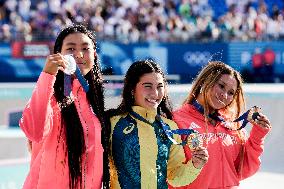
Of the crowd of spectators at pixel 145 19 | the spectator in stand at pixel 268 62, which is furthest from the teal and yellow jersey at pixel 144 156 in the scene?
the crowd of spectators at pixel 145 19

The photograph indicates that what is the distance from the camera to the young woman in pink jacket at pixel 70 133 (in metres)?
2.86

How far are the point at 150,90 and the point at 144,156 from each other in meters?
0.34

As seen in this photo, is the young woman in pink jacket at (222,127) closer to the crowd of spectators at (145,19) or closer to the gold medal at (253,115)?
the gold medal at (253,115)

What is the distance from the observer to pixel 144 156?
10.4ft

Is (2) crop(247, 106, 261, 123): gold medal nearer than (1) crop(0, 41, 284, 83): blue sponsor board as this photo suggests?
Yes

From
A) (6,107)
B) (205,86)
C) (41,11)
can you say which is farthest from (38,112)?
(41,11)

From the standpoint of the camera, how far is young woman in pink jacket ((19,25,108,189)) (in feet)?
9.37

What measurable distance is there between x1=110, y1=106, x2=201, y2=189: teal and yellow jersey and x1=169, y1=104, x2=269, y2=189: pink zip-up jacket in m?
0.28

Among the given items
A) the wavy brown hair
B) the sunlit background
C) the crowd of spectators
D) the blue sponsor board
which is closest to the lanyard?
the wavy brown hair

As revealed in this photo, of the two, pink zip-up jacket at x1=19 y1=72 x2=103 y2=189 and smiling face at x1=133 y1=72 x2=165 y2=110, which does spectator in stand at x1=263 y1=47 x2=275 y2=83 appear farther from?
pink zip-up jacket at x1=19 y1=72 x2=103 y2=189

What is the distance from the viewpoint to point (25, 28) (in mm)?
18547

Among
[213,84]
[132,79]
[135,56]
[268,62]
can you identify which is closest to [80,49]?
[132,79]

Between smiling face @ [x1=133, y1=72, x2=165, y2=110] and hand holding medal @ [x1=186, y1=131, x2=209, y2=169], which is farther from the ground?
smiling face @ [x1=133, y1=72, x2=165, y2=110]

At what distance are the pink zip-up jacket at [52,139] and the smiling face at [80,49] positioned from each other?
0.09m
